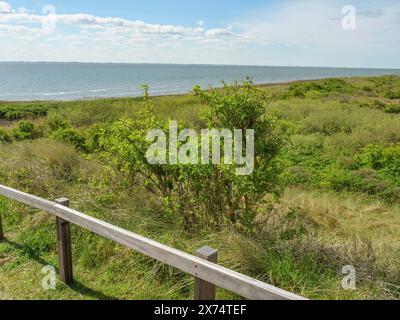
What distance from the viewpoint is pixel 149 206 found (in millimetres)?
5215

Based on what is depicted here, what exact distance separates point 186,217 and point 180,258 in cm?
211

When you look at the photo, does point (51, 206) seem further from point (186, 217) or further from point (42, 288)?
point (186, 217)

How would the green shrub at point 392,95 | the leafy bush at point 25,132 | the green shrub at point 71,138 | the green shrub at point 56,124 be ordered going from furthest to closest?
the green shrub at point 392,95 → the green shrub at point 56,124 → the leafy bush at point 25,132 → the green shrub at point 71,138

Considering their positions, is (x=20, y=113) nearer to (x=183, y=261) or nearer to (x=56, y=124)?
(x=56, y=124)

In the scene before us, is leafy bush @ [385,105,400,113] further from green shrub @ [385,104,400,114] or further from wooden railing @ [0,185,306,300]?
wooden railing @ [0,185,306,300]

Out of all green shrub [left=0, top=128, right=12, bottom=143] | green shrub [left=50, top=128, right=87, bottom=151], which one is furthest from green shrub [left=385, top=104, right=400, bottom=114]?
green shrub [left=0, top=128, right=12, bottom=143]

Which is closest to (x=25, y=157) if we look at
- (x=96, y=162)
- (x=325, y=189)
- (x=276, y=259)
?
(x=96, y=162)

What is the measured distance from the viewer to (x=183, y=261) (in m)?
2.77

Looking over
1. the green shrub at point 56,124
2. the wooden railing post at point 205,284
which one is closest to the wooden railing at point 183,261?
the wooden railing post at point 205,284
